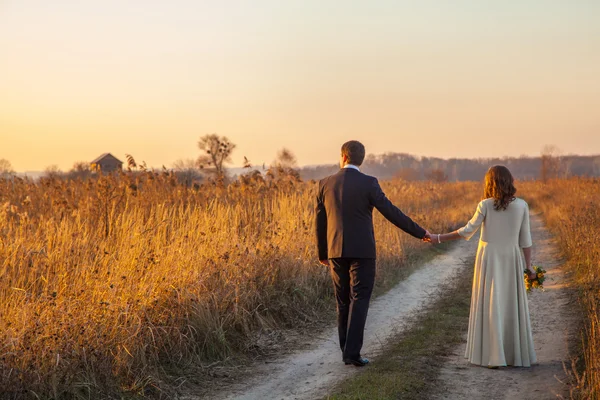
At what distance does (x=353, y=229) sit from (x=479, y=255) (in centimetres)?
146

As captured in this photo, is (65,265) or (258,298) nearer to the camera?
(65,265)

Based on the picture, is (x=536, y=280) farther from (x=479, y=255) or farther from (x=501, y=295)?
(x=479, y=255)

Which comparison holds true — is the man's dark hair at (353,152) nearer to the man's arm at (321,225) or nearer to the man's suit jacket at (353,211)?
the man's suit jacket at (353,211)

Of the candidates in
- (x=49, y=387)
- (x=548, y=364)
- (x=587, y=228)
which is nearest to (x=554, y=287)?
(x=587, y=228)

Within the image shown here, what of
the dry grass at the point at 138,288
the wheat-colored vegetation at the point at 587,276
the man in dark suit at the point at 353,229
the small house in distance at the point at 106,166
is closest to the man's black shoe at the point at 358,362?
the man in dark suit at the point at 353,229

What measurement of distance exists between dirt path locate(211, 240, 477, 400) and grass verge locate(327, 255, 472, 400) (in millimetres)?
199

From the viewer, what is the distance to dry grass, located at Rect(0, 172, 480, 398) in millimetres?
5664

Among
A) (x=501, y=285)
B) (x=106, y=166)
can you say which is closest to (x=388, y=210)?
(x=501, y=285)

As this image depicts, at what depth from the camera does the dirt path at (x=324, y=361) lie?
6164mm

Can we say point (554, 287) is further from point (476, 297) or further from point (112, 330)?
point (112, 330)

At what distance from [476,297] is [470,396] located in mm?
1253

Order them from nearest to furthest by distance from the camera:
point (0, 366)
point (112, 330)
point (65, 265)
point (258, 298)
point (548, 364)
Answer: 1. point (0, 366)
2. point (112, 330)
3. point (548, 364)
4. point (65, 265)
5. point (258, 298)

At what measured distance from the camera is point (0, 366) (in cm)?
523

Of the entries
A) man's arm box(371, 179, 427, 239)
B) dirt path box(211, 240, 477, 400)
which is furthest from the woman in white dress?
dirt path box(211, 240, 477, 400)
